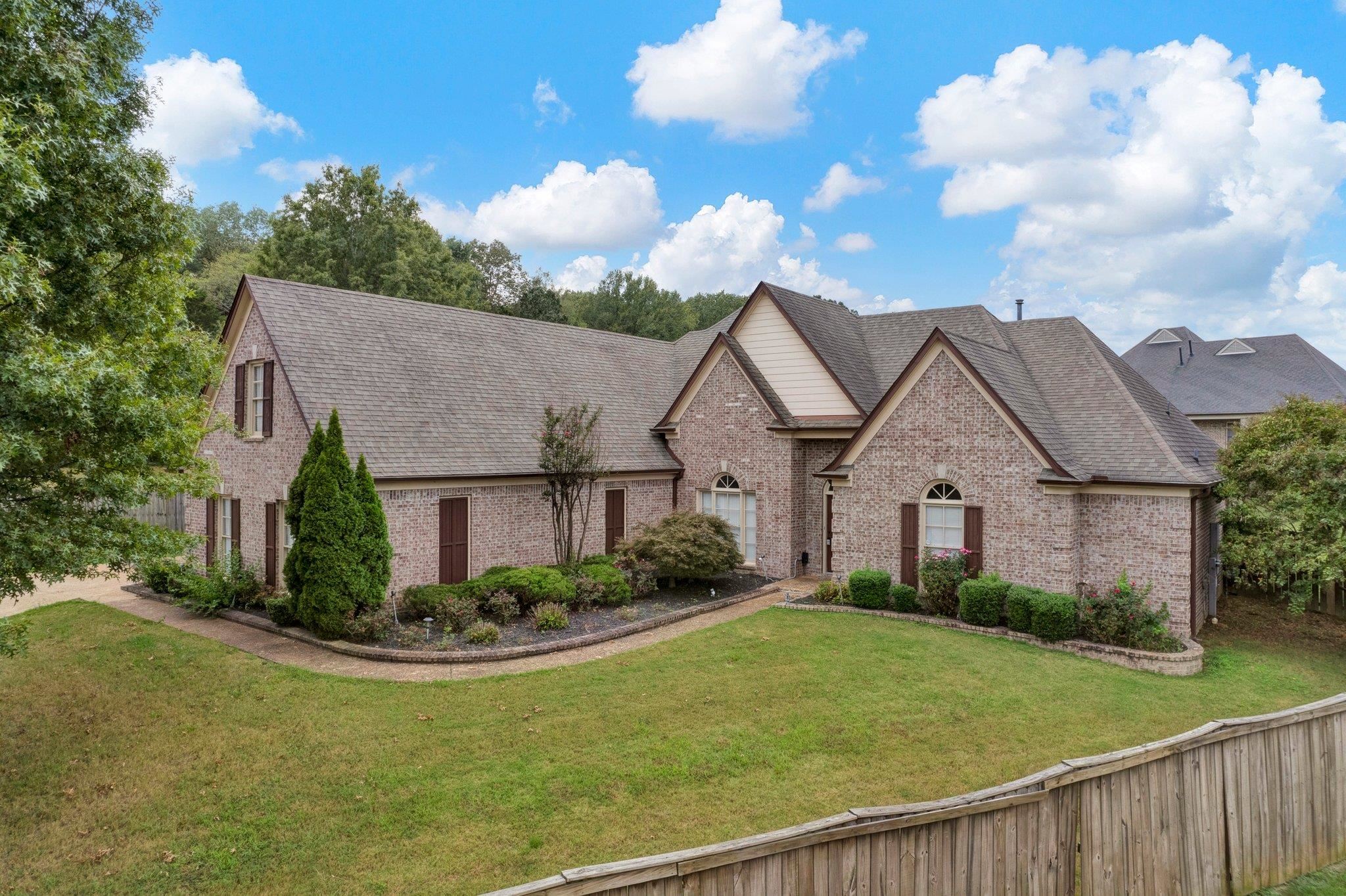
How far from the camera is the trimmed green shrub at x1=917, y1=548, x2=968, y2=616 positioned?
14641mm

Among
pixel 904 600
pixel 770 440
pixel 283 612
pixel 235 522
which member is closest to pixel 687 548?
pixel 770 440

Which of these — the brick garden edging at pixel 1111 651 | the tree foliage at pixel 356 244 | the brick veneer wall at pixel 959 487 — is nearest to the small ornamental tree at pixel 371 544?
the brick veneer wall at pixel 959 487

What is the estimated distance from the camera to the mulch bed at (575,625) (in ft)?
42.3

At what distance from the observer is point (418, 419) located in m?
16.7

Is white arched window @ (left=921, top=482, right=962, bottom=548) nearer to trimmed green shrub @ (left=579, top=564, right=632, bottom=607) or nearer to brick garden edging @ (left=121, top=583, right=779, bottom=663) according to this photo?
brick garden edging @ (left=121, top=583, right=779, bottom=663)

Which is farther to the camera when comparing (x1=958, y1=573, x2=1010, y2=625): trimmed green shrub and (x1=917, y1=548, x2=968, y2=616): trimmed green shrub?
(x1=917, y1=548, x2=968, y2=616): trimmed green shrub

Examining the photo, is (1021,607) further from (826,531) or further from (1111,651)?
(826,531)

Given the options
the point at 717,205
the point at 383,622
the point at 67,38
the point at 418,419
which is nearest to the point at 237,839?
the point at 383,622

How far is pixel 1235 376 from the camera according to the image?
117 ft

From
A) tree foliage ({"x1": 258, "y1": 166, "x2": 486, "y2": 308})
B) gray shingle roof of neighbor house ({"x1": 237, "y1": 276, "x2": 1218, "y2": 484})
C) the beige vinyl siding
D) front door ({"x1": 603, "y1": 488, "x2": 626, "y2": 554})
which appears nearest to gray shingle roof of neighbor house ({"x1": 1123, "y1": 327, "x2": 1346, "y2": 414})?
gray shingle roof of neighbor house ({"x1": 237, "y1": 276, "x2": 1218, "y2": 484})

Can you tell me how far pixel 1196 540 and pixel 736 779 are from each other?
11996 mm

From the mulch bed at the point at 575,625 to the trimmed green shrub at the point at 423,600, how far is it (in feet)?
0.77

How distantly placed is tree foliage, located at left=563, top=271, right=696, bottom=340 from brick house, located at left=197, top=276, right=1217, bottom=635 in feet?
125

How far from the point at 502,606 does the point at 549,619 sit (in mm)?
1185
